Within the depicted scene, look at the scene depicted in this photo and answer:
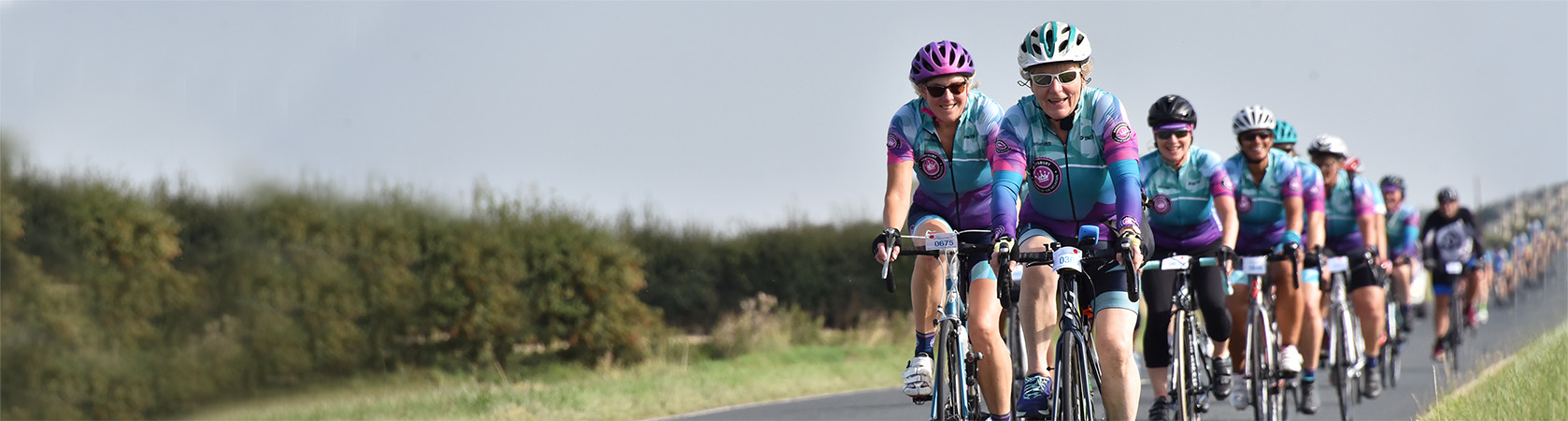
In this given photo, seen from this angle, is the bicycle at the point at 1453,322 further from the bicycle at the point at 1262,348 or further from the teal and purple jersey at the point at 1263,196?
the bicycle at the point at 1262,348

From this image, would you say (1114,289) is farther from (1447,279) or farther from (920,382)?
(1447,279)

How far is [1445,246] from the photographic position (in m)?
17.7

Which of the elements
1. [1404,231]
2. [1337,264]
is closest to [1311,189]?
[1337,264]

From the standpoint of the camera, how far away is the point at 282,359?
14055 millimetres

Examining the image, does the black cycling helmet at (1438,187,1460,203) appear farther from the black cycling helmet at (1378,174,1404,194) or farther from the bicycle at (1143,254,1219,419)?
the bicycle at (1143,254,1219,419)

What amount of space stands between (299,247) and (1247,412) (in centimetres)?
925

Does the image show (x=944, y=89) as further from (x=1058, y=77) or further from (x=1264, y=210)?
(x=1264, y=210)

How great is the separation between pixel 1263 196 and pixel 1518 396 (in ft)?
7.16

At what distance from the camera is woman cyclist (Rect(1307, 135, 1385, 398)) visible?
1248 centimetres

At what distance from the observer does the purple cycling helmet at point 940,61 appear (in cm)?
715

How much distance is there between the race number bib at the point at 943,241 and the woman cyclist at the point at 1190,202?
276cm

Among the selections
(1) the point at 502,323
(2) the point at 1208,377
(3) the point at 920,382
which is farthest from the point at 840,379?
(3) the point at 920,382

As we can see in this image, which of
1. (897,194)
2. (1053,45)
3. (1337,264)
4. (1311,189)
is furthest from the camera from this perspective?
(1337,264)

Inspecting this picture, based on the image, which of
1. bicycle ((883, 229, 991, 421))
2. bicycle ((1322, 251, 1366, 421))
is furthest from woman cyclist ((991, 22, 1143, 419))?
bicycle ((1322, 251, 1366, 421))
